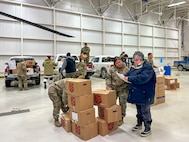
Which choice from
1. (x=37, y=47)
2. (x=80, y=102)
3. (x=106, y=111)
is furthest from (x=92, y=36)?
(x=80, y=102)

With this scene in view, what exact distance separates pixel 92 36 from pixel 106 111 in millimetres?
12553

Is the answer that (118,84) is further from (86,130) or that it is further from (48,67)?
(48,67)

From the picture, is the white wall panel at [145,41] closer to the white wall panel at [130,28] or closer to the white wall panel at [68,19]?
the white wall panel at [130,28]

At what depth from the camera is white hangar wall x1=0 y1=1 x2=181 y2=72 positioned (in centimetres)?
1175

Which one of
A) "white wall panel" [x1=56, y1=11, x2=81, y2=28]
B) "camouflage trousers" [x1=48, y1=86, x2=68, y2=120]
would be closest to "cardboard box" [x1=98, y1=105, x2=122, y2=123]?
"camouflage trousers" [x1=48, y1=86, x2=68, y2=120]

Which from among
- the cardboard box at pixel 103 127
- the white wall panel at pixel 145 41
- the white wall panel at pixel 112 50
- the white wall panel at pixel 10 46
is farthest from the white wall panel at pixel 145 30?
the cardboard box at pixel 103 127

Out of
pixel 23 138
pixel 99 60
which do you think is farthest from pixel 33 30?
pixel 23 138

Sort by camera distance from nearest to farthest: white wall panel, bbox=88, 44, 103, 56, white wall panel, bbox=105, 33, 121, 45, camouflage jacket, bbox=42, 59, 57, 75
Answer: camouflage jacket, bbox=42, 59, 57, 75, white wall panel, bbox=88, 44, 103, 56, white wall panel, bbox=105, 33, 121, 45

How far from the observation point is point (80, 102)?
2.86 meters

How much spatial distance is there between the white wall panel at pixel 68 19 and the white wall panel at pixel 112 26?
2.89m

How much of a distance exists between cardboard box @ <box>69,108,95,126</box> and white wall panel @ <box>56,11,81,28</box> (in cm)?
1141

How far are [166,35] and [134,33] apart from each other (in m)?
5.19

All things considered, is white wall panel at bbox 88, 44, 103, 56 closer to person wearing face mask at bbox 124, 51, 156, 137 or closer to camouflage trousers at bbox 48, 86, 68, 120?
camouflage trousers at bbox 48, 86, 68, 120

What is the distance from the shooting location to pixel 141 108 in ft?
10.1
